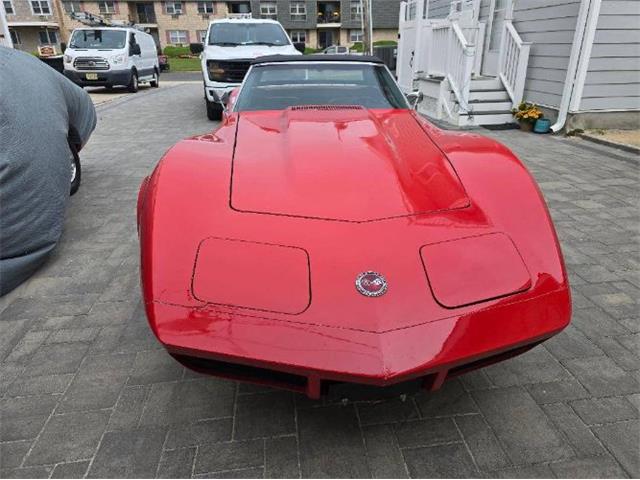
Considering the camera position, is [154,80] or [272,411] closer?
[272,411]

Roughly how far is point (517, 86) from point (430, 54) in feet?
8.01

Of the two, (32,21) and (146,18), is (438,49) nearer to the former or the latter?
(146,18)

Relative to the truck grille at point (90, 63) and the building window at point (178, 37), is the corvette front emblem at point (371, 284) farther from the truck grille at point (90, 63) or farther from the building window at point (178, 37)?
the building window at point (178, 37)

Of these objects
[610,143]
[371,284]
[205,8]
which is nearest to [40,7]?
[205,8]

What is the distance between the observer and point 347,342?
1.29 m

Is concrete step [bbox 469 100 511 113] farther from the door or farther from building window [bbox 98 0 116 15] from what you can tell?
building window [bbox 98 0 116 15]

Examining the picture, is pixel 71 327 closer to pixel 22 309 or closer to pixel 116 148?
pixel 22 309

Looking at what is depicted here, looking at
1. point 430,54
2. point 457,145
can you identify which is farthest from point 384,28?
point 457,145

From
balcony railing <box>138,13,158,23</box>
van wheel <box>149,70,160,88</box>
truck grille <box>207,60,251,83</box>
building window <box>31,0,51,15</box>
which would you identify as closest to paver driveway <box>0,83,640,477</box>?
truck grille <box>207,60,251,83</box>

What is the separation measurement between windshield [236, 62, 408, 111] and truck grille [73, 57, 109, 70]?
1101cm

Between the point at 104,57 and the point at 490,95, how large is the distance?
10634 mm

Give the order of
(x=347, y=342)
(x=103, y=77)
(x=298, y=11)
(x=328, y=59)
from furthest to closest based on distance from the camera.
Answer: (x=298, y=11), (x=103, y=77), (x=328, y=59), (x=347, y=342)

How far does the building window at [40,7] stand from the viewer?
42156 millimetres

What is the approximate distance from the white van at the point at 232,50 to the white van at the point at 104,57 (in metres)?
5.05
